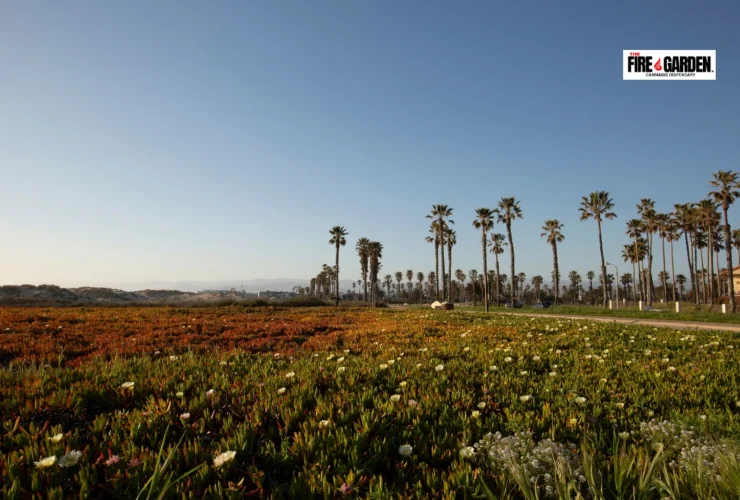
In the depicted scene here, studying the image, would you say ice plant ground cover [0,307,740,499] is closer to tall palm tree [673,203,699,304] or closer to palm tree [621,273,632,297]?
tall palm tree [673,203,699,304]

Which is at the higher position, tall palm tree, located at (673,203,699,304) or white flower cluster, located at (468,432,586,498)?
tall palm tree, located at (673,203,699,304)

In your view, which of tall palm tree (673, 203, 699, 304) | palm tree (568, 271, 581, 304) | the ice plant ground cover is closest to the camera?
the ice plant ground cover

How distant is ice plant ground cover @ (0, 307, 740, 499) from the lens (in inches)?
106

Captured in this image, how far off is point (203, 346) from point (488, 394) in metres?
8.29

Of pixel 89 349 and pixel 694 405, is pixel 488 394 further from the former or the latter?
pixel 89 349

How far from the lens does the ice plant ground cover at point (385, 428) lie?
8.85 ft

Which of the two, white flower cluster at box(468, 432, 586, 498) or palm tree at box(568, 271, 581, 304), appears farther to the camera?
palm tree at box(568, 271, 581, 304)

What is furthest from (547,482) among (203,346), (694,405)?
(203,346)

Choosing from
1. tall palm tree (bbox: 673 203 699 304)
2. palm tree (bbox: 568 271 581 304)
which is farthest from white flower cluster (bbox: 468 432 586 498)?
palm tree (bbox: 568 271 581 304)

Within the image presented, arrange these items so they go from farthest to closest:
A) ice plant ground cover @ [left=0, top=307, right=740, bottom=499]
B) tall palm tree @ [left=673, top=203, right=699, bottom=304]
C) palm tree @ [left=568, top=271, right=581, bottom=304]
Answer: palm tree @ [left=568, top=271, right=581, bottom=304] < tall palm tree @ [left=673, top=203, right=699, bottom=304] < ice plant ground cover @ [left=0, top=307, right=740, bottom=499]

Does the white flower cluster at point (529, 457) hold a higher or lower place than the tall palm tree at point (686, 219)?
lower

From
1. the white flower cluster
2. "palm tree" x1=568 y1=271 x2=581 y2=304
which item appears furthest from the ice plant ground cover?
"palm tree" x1=568 y1=271 x2=581 y2=304

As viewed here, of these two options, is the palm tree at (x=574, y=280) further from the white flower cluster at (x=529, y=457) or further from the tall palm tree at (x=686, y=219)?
the white flower cluster at (x=529, y=457)

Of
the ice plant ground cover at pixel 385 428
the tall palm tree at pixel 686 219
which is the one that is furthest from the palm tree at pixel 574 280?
the ice plant ground cover at pixel 385 428
